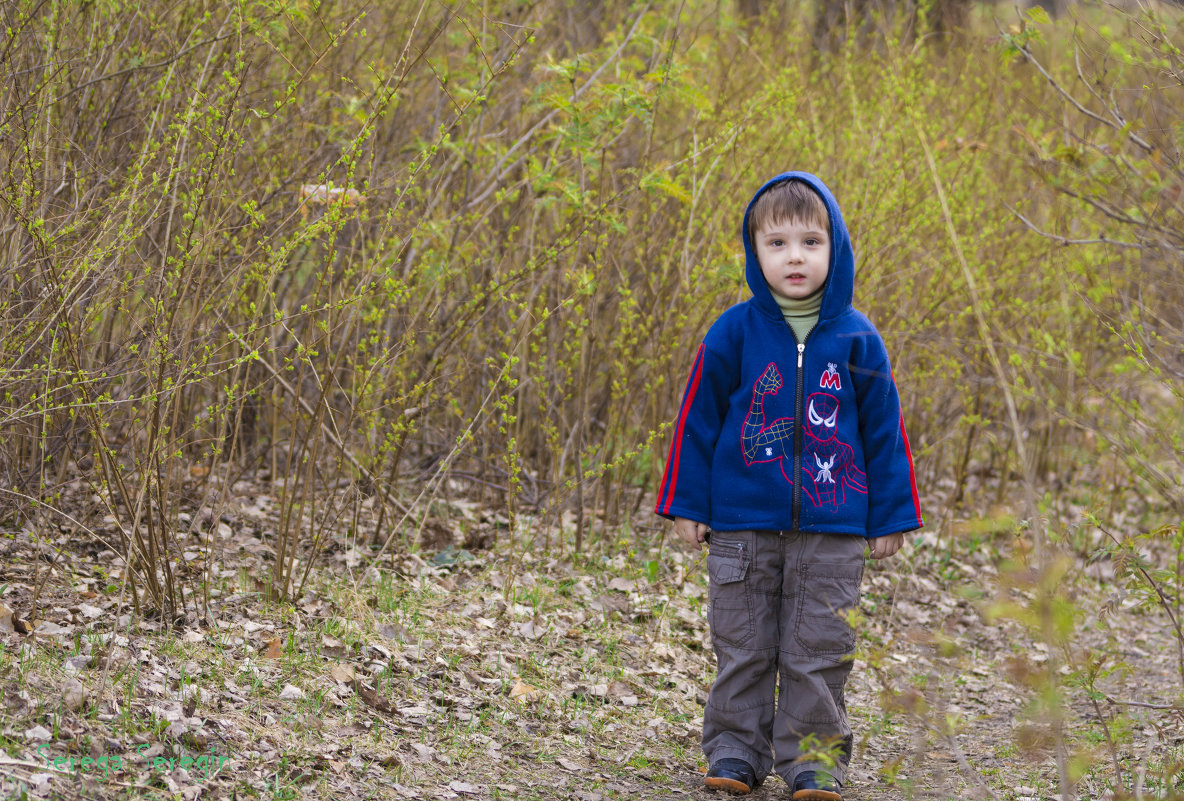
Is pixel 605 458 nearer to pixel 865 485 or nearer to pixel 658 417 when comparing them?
pixel 658 417

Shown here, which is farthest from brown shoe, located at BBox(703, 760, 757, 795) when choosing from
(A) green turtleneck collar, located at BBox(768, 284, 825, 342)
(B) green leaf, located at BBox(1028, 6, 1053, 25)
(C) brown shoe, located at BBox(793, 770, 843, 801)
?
(B) green leaf, located at BBox(1028, 6, 1053, 25)

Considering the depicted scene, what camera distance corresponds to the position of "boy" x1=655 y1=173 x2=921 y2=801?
9.21 ft

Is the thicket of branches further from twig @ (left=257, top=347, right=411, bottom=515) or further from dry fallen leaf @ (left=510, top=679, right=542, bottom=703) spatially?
dry fallen leaf @ (left=510, top=679, right=542, bottom=703)

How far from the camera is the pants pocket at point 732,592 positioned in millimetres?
2855

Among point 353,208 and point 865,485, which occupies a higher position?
point 353,208

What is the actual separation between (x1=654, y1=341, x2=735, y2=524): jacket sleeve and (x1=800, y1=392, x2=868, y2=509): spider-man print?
0.88 ft

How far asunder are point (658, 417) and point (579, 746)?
204 cm

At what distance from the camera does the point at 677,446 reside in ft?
9.84

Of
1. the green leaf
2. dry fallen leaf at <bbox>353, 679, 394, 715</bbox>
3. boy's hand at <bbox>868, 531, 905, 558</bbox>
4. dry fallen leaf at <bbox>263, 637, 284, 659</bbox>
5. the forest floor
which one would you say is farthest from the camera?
the green leaf

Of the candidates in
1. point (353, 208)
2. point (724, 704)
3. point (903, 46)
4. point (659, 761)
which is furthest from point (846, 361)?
point (903, 46)

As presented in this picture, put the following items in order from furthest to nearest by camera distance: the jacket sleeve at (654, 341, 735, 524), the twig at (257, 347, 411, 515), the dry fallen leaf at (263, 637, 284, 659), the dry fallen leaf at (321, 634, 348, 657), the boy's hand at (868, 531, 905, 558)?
the twig at (257, 347, 411, 515), the dry fallen leaf at (321, 634, 348, 657), the dry fallen leaf at (263, 637, 284, 659), the jacket sleeve at (654, 341, 735, 524), the boy's hand at (868, 531, 905, 558)

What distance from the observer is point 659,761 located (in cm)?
314

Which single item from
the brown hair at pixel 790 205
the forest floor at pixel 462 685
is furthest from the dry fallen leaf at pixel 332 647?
the brown hair at pixel 790 205

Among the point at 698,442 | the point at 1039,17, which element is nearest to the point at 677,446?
the point at 698,442
